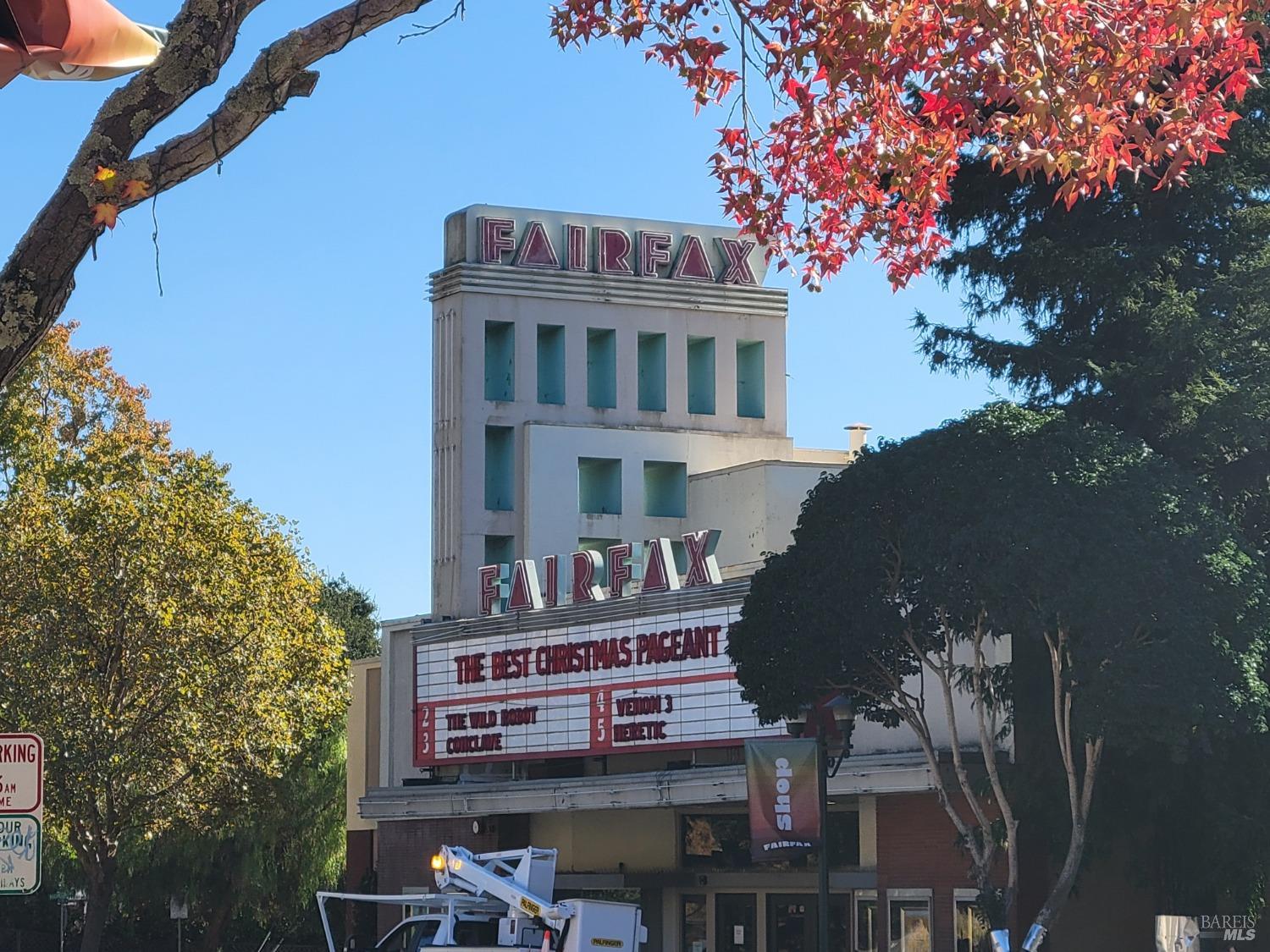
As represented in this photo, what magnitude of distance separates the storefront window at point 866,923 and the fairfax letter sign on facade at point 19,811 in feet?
83.0

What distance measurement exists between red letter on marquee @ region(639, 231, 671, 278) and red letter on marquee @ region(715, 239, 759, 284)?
5.09 feet

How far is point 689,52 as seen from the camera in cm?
973

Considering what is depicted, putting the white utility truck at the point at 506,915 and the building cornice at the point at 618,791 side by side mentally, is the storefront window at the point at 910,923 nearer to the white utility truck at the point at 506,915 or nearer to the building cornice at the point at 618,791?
the building cornice at the point at 618,791

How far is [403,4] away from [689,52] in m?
3.15

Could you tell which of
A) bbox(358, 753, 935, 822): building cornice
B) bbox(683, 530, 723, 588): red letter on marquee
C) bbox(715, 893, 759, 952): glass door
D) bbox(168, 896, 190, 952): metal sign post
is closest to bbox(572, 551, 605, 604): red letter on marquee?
bbox(683, 530, 723, 588): red letter on marquee

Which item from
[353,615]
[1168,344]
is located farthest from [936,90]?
[353,615]

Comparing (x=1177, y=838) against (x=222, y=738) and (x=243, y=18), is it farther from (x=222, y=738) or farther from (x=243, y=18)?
(x=243, y=18)

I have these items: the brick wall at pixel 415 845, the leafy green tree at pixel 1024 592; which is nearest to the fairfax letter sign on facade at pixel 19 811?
the leafy green tree at pixel 1024 592

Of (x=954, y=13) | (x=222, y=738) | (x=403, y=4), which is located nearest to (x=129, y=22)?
(x=403, y=4)

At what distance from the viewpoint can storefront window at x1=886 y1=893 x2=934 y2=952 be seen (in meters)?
29.9

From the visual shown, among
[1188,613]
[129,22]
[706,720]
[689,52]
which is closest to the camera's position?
[129,22]

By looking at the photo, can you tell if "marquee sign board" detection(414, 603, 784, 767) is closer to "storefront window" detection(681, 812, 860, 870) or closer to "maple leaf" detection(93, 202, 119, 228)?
"storefront window" detection(681, 812, 860, 870)

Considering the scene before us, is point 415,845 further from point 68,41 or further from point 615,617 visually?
point 68,41

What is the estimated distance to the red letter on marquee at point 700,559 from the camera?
3559 cm
